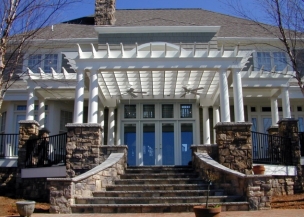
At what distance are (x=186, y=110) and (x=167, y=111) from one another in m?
0.85

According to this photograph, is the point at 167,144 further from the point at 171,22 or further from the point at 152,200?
the point at 152,200

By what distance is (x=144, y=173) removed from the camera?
11.0 m

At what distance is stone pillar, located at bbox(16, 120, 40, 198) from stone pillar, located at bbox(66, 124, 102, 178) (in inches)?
103

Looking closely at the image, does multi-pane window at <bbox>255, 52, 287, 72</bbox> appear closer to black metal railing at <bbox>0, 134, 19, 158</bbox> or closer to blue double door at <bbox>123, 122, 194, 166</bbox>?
blue double door at <bbox>123, 122, 194, 166</bbox>

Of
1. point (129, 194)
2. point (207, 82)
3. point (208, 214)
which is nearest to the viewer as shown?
point (208, 214)

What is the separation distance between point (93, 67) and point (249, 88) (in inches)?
254

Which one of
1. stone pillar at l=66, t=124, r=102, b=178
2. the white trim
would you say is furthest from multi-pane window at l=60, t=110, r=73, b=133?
stone pillar at l=66, t=124, r=102, b=178

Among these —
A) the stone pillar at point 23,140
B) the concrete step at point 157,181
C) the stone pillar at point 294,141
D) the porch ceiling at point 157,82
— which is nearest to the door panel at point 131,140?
the porch ceiling at point 157,82

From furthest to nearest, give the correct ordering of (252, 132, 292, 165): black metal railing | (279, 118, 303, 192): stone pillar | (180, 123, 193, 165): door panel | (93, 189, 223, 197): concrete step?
(180, 123, 193, 165): door panel
(252, 132, 292, 165): black metal railing
(279, 118, 303, 192): stone pillar
(93, 189, 223, 197): concrete step

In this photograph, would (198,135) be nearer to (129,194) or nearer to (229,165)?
(229,165)

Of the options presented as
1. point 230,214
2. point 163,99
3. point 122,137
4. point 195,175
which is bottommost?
point 230,214

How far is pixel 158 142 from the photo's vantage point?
15477 millimetres

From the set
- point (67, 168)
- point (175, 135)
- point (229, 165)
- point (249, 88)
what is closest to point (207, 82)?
point (249, 88)

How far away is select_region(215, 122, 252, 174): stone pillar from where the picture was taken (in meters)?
10.8
